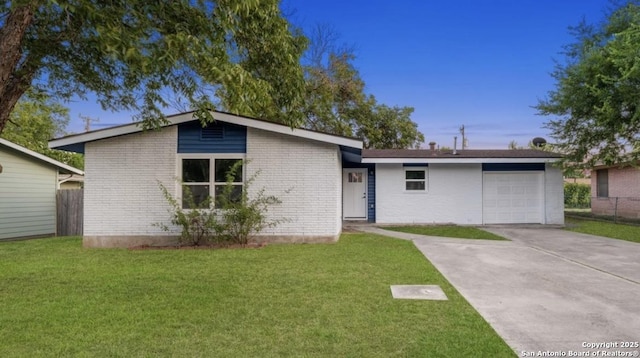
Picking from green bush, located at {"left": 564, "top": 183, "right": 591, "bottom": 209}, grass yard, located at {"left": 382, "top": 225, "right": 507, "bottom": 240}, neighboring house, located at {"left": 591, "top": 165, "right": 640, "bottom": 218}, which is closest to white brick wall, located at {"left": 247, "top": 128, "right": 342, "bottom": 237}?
grass yard, located at {"left": 382, "top": 225, "right": 507, "bottom": 240}

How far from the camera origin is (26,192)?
14172 millimetres

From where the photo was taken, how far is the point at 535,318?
4484mm

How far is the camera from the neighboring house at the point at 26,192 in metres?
13.4

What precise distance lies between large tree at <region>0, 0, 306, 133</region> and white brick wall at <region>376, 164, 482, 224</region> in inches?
344

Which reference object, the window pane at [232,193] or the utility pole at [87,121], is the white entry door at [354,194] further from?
the utility pole at [87,121]

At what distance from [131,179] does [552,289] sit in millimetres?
9645

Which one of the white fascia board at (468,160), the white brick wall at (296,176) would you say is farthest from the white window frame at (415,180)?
the white brick wall at (296,176)

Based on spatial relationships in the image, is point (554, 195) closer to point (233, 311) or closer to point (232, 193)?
point (232, 193)

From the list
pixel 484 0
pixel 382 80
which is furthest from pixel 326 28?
pixel 484 0

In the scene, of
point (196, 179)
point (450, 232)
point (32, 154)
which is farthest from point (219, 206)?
point (32, 154)

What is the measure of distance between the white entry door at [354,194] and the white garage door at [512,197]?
15.3 feet

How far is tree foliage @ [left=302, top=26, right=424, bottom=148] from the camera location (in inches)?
916

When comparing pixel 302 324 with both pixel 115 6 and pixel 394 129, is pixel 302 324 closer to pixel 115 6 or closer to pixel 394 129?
pixel 115 6

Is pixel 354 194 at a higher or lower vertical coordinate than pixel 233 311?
higher
